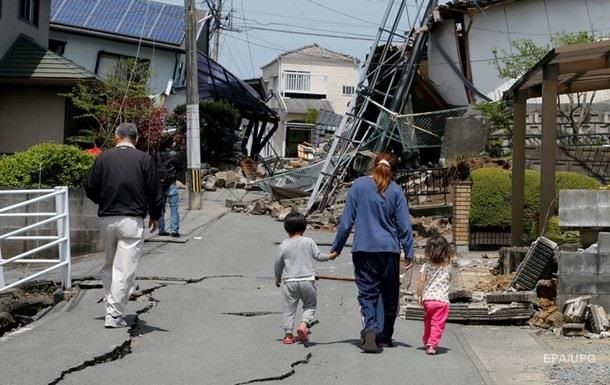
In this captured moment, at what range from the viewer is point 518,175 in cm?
1326

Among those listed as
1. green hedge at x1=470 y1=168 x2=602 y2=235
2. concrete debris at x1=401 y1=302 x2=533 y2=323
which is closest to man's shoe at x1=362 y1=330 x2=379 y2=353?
concrete debris at x1=401 y1=302 x2=533 y2=323

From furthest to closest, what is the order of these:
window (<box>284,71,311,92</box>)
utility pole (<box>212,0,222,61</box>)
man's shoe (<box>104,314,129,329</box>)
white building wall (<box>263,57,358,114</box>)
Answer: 1. white building wall (<box>263,57,358,114</box>)
2. window (<box>284,71,311,92</box>)
3. utility pole (<box>212,0,222,61</box>)
4. man's shoe (<box>104,314,129,329</box>)

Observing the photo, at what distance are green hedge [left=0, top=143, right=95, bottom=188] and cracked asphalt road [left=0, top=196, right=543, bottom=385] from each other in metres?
3.62

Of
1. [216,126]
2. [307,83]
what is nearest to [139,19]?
[216,126]

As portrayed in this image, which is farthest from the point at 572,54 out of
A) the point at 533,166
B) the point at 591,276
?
the point at 533,166

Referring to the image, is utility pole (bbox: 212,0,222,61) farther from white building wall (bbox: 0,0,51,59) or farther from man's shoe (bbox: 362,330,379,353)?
man's shoe (bbox: 362,330,379,353)

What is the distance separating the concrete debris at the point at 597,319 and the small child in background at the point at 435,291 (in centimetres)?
188

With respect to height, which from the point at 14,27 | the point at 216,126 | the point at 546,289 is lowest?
the point at 546,289

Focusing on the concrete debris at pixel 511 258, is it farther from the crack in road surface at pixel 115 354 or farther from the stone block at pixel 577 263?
the crack in road surface at pixel 115 354

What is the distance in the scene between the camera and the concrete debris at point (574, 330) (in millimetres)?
8969

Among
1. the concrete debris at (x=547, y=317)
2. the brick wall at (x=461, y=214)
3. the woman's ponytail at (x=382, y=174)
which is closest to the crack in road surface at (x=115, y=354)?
the woman's ponytail at (x=382, y=174)

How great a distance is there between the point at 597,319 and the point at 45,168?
935 centimetres

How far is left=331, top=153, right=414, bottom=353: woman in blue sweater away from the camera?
8.02 m

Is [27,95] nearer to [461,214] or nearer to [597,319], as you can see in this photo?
[461,214]
